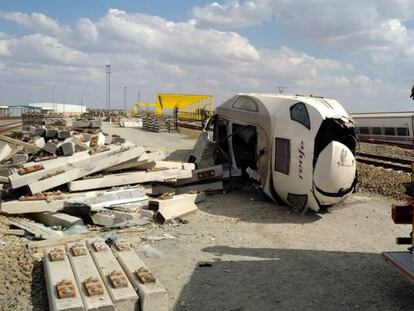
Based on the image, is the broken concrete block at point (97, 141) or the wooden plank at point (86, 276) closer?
the wooden plank at point (86, 276)

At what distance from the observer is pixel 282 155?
33.5ft

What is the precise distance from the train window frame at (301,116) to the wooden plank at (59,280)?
18.2 feet

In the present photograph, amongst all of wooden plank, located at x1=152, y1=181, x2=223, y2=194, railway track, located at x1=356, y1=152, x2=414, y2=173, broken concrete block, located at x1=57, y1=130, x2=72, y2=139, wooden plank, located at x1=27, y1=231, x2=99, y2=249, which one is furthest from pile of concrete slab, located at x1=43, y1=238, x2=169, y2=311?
railway track, located at x1=356, y1=152, x2=414, y2=173

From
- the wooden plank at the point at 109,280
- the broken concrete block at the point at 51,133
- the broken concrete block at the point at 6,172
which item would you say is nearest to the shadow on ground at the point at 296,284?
the wooden plank at the point at 109,280

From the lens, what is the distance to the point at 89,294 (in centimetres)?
493

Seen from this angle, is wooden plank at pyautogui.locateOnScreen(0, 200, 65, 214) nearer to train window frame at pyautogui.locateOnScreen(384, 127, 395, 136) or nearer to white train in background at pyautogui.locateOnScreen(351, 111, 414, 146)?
white train in background at pyautogui.locateOnScreen(351, 111, 414, 146)

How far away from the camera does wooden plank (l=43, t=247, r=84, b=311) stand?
466cm

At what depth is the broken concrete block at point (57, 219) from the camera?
867cm

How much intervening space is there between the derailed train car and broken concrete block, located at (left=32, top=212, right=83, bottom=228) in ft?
14.1

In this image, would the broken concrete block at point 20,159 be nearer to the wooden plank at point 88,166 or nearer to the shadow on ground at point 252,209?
the wooden plank at point 88,166

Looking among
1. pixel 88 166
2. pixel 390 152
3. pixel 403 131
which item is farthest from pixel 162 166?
pixel 403 131

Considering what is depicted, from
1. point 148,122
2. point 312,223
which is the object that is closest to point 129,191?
point 312,223

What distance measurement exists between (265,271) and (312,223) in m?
3.06

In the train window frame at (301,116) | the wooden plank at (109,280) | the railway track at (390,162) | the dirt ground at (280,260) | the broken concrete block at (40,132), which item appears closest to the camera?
the wooden plank at (109,280)
